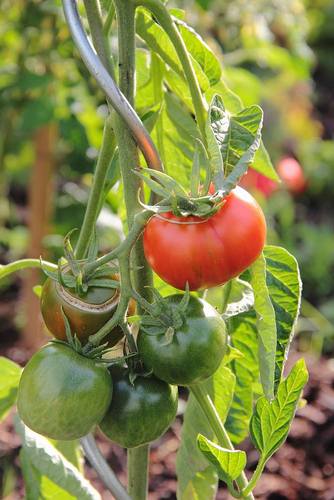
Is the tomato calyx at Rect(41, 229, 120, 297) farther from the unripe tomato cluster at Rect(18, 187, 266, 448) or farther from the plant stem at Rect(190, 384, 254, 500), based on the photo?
the plant stem at Rect(190, 384, 254, 500)

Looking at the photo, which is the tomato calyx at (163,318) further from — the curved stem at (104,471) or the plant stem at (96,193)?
the curved stem at (104,471)

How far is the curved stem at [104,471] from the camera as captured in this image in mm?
860

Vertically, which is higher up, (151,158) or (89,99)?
(151,158)

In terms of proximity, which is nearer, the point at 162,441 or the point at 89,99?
the point at 162,441

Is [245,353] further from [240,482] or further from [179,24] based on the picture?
[179,24]

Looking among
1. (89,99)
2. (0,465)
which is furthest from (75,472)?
(89,99)

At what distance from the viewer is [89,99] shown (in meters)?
2.07

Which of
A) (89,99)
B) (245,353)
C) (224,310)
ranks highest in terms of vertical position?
(224,310)

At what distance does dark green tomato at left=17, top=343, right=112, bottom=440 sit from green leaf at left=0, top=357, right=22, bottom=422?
29 cm

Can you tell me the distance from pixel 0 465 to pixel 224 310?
113cm

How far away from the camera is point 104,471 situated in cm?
88

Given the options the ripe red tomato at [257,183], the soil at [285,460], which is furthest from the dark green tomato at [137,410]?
the ripe red tomato at [257,183]

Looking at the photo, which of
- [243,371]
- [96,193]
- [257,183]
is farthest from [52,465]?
[257,183]

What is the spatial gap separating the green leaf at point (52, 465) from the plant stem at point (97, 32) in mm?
436
